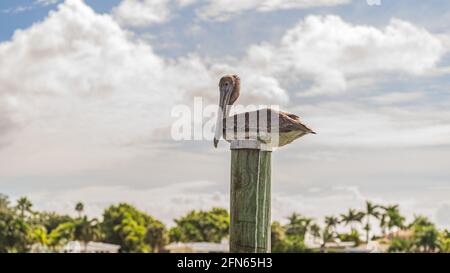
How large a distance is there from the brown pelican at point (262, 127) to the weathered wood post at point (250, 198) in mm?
209

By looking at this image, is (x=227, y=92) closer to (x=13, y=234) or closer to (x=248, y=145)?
(x=248, y=145)

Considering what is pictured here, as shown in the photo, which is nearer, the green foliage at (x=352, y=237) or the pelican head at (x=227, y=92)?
the pelican head at (x=227, y=92)

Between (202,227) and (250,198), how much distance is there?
51.9m

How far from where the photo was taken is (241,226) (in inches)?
229

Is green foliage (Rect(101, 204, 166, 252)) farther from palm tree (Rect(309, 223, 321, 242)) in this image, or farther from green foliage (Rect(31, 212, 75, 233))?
palm tree (Rect(309, 223, 321, 242))

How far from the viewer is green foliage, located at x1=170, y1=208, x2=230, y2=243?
56469mm

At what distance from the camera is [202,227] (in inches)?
2253

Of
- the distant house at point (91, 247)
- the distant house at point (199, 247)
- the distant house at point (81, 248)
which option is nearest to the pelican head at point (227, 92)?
the distant house at point (199, 247)

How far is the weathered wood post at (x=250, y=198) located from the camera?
579cm

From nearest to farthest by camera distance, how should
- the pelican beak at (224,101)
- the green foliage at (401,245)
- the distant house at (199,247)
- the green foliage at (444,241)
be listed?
the pelican beak at (224,101) < the distant house at (199,247) < the green foliage at (444,241) < the green foliage at (401,245)

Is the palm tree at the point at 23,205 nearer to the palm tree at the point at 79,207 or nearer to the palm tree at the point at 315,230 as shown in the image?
the palm tree at the point at 79,207

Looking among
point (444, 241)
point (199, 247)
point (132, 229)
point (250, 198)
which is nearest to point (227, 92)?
point (250, 198)
